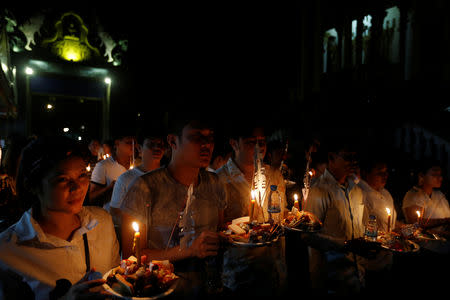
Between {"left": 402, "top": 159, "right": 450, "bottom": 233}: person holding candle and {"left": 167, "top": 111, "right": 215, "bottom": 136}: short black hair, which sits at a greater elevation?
{"left": 167, "top": 111, "right": 215, "bottom": 136}: short black hair

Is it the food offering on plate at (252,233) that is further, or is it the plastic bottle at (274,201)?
the plastic bottle at (274,201)

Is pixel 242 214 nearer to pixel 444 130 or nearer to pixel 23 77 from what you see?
pixel 444 130

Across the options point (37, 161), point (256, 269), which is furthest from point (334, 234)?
point (37, 161)

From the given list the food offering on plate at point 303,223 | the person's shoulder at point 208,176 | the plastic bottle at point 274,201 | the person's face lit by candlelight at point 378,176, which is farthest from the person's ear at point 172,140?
the person's face lit by candlelight at point 378,176

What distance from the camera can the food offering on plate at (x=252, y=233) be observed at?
8.73ft

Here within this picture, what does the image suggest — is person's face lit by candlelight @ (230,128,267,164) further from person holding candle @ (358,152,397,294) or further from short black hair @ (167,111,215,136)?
person holding candle @ (358,152,397,294)

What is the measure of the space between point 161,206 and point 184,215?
0.34m

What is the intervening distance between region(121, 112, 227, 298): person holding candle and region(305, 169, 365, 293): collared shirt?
5.13 feet

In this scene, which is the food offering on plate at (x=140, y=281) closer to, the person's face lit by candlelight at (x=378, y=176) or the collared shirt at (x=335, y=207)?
the collared shirt at (x=335, y=207)

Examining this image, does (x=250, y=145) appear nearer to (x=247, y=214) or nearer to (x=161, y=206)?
(x=247, y=214)

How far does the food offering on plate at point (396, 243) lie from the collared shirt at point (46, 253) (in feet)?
11.6

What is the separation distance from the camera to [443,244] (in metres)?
4.32

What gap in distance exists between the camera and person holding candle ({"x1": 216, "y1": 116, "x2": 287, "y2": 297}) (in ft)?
10.6

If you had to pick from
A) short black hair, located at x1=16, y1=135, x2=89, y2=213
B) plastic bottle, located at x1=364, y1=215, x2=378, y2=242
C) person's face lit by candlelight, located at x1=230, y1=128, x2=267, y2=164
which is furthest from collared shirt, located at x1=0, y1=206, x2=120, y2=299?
plastic bottle, located at x1=364, y1=215, x2=378, y2=242
